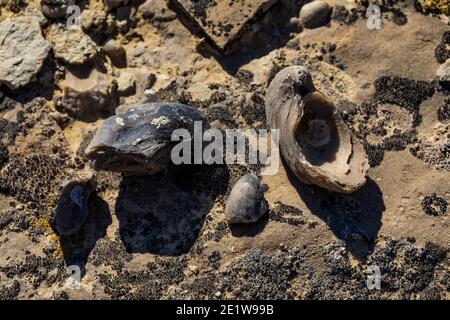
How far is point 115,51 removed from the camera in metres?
8.41

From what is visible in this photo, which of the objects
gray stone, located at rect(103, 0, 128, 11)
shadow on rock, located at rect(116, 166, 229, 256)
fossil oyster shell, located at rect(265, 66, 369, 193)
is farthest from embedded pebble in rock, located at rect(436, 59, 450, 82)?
gray stone, located at rect(103, 0, 128, 11)

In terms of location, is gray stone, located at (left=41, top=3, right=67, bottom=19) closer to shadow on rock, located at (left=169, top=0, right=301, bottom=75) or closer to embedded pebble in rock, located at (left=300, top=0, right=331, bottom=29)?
shadow on rock, located at (left=169, top=0, right=301, bottom=75)

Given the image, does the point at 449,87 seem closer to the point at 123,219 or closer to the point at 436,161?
the point at 436,161

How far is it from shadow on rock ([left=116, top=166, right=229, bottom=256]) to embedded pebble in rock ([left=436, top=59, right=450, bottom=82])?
277cm

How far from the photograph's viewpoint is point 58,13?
27.8ft

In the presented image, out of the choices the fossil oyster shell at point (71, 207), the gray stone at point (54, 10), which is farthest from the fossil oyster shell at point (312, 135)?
the gray stone at point (54, 10)

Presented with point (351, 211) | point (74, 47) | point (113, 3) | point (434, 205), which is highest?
point (113, 3)

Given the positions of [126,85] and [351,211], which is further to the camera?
[126,85]

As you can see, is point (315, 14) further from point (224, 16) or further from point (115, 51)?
point (115, 51)

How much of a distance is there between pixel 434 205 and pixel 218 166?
2.40m

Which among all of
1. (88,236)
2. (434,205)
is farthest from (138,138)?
(434,205)

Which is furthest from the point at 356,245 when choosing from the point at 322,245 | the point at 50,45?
Result: the point at 50,45
